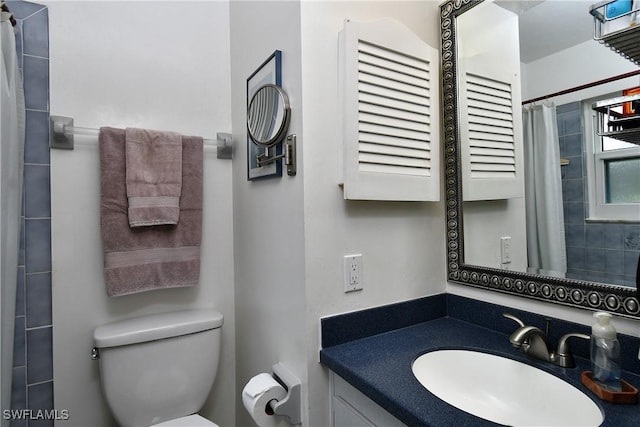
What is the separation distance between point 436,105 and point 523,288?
680 millimetres

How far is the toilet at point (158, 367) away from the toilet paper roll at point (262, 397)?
282mm

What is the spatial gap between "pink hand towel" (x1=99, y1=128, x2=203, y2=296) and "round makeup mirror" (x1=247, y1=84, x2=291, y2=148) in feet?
1.14

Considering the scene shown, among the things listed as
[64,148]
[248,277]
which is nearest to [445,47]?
[248,277]

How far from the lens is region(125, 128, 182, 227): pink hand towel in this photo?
1.29 metres

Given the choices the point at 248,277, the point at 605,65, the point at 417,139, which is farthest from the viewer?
the point at 248,277

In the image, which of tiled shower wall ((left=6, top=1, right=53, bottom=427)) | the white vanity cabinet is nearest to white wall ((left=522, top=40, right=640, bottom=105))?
the white vanity cabinet

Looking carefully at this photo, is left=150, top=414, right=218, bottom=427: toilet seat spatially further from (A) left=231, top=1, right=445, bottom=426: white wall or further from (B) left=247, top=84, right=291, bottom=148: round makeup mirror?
(B) left=247, top=84, right=291, bottom=148: round makeup mirror

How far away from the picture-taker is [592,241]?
0.92 m

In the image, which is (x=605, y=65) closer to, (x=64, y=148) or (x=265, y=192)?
(x=265, y=192)

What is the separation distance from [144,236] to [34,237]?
0.37 meters

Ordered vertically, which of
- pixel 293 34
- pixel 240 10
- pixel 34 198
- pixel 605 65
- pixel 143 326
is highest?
pixel 240 10

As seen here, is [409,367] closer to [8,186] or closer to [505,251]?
[505,251]

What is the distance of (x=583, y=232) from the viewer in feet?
3.09

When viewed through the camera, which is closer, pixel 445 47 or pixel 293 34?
pixel 293 34
